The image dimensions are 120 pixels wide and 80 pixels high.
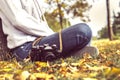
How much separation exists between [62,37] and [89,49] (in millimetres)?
443

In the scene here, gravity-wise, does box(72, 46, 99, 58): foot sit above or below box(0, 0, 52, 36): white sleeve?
below

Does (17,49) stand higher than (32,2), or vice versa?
(32,2)

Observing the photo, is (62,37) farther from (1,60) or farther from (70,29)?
(1,60)

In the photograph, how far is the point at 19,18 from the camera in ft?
14.2

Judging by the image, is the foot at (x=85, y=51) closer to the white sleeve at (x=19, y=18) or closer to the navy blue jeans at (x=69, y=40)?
the navy blue jeans at (x=69, y=40)

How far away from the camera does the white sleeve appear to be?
432 cm

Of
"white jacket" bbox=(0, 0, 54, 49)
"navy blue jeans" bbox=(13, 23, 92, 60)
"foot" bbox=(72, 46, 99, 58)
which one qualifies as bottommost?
"foot" bbox=(72, 46, 99, 58)

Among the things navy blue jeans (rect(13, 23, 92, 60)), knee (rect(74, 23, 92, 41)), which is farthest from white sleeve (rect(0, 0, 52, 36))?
knee (rect(74, 23, 92, 41))

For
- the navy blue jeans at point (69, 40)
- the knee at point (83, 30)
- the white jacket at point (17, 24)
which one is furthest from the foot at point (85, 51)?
the white jacket at point (17, 24)

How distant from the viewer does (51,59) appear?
14.3 ft

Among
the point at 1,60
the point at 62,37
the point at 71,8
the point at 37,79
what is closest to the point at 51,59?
the point at 62,37

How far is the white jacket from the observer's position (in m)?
4.32

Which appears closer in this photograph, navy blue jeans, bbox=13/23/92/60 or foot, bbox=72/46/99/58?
navy blue jeans, bbox=13/23/92/60

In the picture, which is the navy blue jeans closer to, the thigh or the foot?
the thigh
